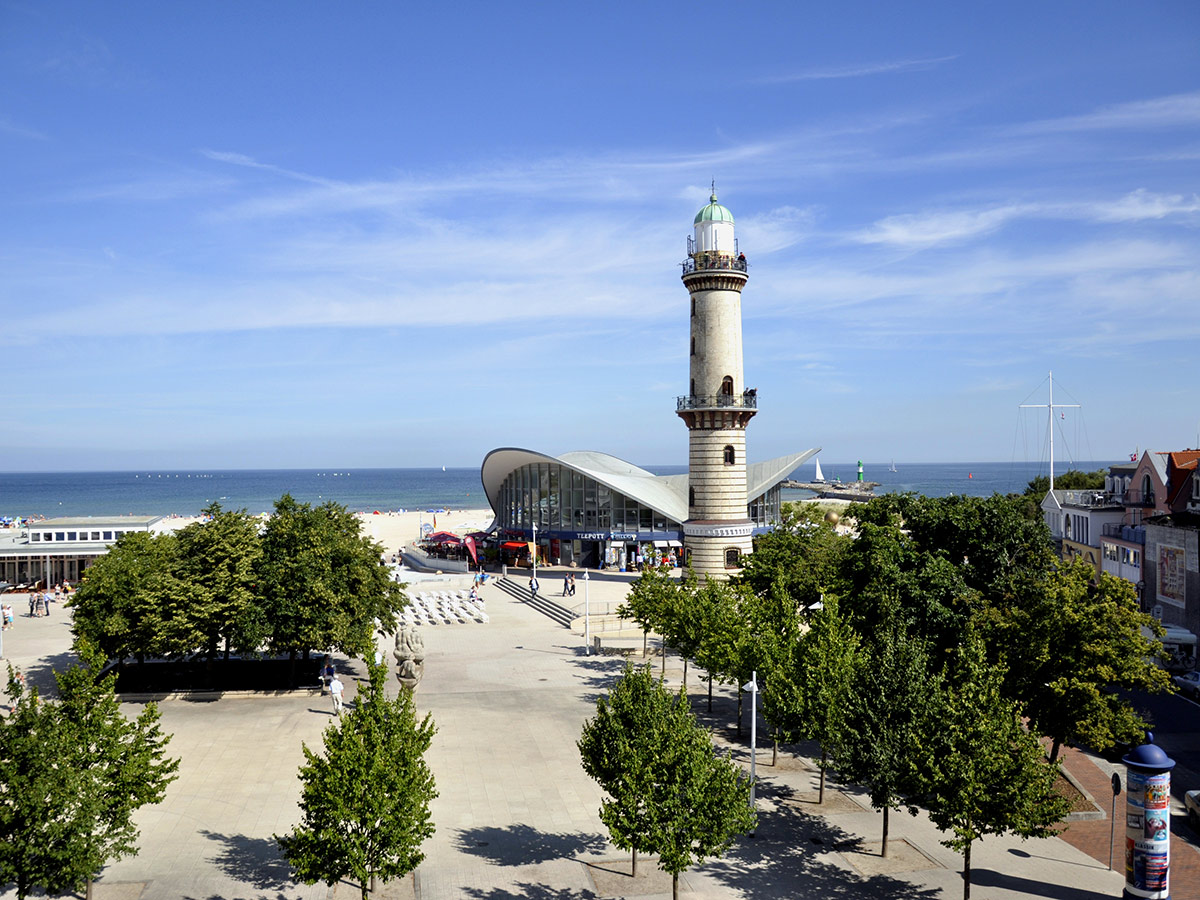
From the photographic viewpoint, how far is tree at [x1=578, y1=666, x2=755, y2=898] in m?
16.2

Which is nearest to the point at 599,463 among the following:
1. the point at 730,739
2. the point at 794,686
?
the point at 730,739

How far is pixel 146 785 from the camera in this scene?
1705 cm

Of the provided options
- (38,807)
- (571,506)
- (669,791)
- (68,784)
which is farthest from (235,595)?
(571,506)

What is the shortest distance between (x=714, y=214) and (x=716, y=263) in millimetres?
3044

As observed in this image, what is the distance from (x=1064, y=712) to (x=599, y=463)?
55.6 meters

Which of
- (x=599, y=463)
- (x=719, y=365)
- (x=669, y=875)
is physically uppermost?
(x=719, y=365)

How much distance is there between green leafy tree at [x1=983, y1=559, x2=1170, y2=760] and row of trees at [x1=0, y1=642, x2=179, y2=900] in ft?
63.0

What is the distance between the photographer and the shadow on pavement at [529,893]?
57.3 ft

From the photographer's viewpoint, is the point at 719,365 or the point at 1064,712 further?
the point at 719,365

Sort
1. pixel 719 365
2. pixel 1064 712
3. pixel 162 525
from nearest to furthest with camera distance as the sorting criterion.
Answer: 1. pixel 1064 712
2. pixel 719 365
3. pixel 162 525

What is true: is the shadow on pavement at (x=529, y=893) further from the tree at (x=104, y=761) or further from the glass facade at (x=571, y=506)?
the glass facade at (x=571, y=506)

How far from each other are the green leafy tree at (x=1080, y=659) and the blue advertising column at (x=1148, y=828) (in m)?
3.26

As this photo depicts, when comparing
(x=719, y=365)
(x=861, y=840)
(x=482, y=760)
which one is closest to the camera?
(x=861, y=840)

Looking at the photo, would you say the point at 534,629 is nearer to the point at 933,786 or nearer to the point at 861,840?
the point at 861,840
